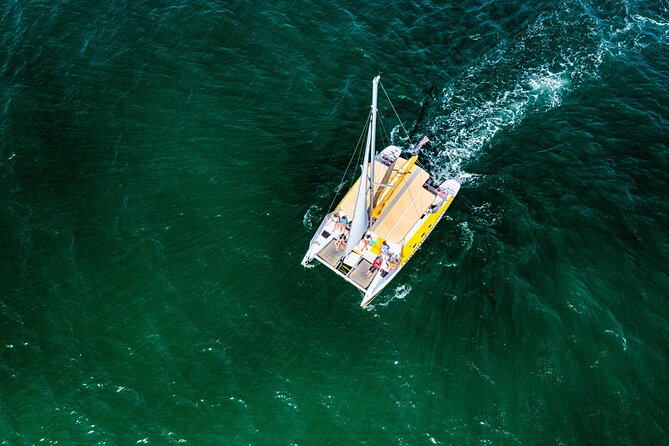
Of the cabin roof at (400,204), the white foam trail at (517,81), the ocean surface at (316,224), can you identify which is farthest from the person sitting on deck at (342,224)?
the white foam trail at (517,81)

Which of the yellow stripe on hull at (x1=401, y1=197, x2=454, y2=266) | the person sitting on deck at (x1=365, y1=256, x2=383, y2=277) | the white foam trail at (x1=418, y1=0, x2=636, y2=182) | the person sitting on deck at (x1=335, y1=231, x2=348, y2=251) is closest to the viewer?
the person sitting on deck at (x1=365, y1=256, x2=383, y2=277)

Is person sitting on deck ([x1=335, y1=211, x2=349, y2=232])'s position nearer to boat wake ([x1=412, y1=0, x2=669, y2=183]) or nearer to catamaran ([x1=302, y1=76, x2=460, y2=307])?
catamaran ([x1=302, y1=76, x2=460, y2=307])

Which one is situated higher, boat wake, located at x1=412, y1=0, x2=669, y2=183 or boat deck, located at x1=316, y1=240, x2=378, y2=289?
boat wake, located at x1=412, y1=0, x2=669, y2=183

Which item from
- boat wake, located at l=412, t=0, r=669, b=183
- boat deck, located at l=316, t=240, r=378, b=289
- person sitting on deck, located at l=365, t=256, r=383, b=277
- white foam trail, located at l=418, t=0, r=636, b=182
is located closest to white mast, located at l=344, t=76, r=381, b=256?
boat deck, located at l=316, t=240, r=378, b=289

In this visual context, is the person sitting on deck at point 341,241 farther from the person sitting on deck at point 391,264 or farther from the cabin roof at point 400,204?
the person sitting on deck at point 391,264

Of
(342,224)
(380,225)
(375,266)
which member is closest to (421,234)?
(380,225)

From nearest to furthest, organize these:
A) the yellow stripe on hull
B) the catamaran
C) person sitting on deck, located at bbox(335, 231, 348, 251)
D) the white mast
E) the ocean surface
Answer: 1. the ocean surface
2. the white mast
3. the catamaran
4. person sitting on deck, located at bbox(335, 231, 348, 251)
5. the yellow stripe on hull
